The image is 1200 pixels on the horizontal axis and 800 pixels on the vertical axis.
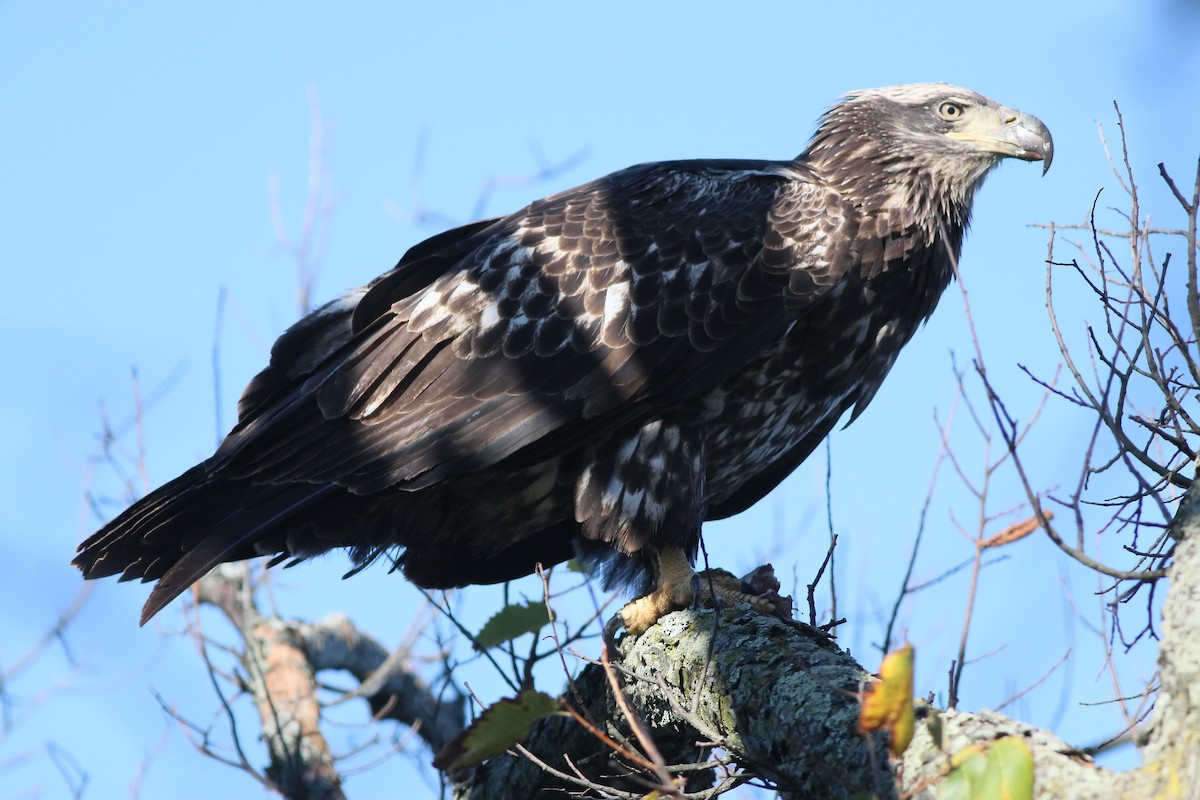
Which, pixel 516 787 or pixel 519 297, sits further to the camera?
pixel 519 297

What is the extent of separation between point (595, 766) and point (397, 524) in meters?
1.19

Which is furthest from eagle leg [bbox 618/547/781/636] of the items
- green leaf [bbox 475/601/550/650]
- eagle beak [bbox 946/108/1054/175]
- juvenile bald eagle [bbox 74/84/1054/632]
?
eagle beak [bbox 946/108/1054/175]

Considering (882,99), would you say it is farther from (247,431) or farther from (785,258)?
(247,431)

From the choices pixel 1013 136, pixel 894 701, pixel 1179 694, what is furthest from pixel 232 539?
pixel 1013 136

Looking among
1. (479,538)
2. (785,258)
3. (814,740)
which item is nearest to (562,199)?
(785,258)

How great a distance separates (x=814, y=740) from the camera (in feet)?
10.1

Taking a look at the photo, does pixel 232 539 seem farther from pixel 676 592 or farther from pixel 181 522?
pixel 676 592

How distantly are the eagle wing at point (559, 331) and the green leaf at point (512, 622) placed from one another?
1.81 ft

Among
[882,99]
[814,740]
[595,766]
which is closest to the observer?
[814,740]

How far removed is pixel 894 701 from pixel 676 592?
2.37 m

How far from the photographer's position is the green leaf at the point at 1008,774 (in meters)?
2.25

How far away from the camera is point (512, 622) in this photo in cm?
429

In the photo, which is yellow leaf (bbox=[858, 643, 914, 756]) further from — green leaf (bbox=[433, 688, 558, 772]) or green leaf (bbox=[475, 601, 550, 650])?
green leaf (bbox=[475, 601, 550, 650])

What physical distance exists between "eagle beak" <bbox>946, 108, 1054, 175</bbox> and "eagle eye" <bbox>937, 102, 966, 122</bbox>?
8cm
